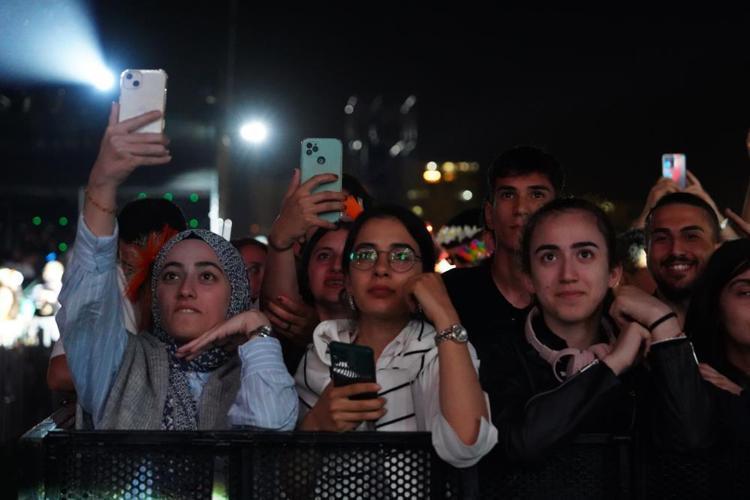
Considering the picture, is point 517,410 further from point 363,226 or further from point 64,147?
point 64,147

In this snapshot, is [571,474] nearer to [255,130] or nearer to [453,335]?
[453,335]

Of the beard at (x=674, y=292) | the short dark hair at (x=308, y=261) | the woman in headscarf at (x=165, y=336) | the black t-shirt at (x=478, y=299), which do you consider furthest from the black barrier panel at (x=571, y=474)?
the beard at (x=674, y=292)

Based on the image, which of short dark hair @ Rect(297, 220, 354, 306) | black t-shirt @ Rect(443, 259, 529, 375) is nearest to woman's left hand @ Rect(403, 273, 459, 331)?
black t-shirt @ Rect(443, 259, 529, 375)

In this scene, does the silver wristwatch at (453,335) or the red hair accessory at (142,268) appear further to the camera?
the red hair accessory at (142,268)

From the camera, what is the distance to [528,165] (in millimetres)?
5898

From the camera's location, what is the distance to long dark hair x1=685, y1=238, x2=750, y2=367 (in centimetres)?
429

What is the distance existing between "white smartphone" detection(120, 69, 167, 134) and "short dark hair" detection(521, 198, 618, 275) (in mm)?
1378

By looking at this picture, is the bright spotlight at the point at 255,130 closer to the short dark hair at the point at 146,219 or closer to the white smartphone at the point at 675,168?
the white smartphone at the point at 675,168

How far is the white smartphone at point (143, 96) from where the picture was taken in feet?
12.3

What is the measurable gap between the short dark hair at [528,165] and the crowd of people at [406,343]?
3.66 feet

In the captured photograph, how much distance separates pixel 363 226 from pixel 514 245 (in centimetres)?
140

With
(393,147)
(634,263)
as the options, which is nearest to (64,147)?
(393,147)

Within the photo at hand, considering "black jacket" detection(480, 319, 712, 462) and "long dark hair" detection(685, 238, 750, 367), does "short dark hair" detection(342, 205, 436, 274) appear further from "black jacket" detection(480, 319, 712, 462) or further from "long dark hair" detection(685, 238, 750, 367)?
"long dark hair" detection(685, 238, 750, 367)

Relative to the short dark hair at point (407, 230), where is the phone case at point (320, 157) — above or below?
above
